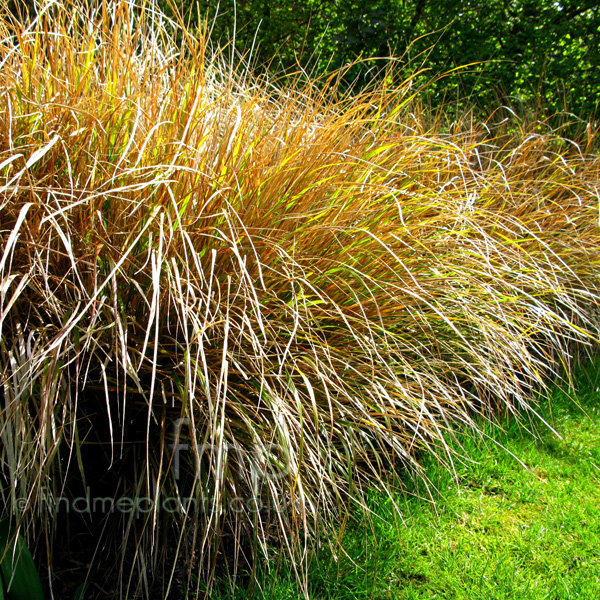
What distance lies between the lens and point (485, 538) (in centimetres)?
196

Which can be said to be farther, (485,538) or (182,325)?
(485,538)

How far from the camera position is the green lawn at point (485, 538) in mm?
1713

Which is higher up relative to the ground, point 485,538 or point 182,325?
point 182,325

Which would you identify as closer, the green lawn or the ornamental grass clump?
the ornamental grass clump

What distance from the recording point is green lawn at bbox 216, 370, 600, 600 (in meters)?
1.71

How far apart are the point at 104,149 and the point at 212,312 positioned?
1.96 ft

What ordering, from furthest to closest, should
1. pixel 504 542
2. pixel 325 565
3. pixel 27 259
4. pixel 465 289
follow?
pixel 465 289
pixel 504 542
pixel 325 565
pixel 27 259

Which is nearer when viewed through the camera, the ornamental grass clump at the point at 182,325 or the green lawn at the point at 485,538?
the ornamental grass clump at the point at 182,325

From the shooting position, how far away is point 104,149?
1.77 m

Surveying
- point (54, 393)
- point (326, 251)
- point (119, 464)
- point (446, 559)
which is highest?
point (326, 251)

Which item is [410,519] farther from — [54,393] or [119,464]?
[54,393]

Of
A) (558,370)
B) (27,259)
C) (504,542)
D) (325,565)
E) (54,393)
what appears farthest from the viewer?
(558,370)

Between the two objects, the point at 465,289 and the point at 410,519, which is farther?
the point at 465,289

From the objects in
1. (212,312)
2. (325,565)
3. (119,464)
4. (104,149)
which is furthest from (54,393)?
(325,565)
